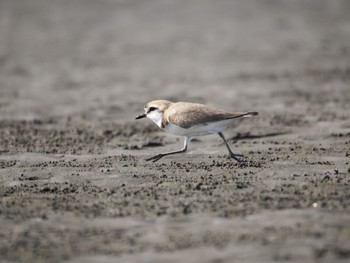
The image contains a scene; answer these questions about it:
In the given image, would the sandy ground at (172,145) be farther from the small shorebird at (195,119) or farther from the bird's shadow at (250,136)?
the small shorebird at (195,119)

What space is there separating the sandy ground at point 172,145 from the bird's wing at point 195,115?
19.9 inches

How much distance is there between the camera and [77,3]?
24.1 metres

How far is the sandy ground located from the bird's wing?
19.9 inches

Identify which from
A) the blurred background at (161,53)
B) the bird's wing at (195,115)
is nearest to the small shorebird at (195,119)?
the bird's wing at (195,115)

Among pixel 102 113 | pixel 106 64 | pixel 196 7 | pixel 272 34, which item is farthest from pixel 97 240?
pixel 196 7

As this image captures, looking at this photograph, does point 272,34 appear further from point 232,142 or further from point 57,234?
point 57,234

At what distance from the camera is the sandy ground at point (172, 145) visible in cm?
565

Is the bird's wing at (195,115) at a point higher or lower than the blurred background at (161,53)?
lower

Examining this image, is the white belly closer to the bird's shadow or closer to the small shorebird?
the small shorebird

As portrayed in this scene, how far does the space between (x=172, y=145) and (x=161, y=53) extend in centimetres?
845

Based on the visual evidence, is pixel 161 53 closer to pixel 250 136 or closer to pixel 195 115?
pixel 250 136

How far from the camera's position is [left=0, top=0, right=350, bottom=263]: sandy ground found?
5648 mm

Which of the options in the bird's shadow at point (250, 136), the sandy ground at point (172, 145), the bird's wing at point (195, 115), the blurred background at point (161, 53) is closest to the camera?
the sandy ground at point (172, 145)

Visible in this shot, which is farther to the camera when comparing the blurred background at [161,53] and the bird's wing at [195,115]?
the blurred background at [161,53]
